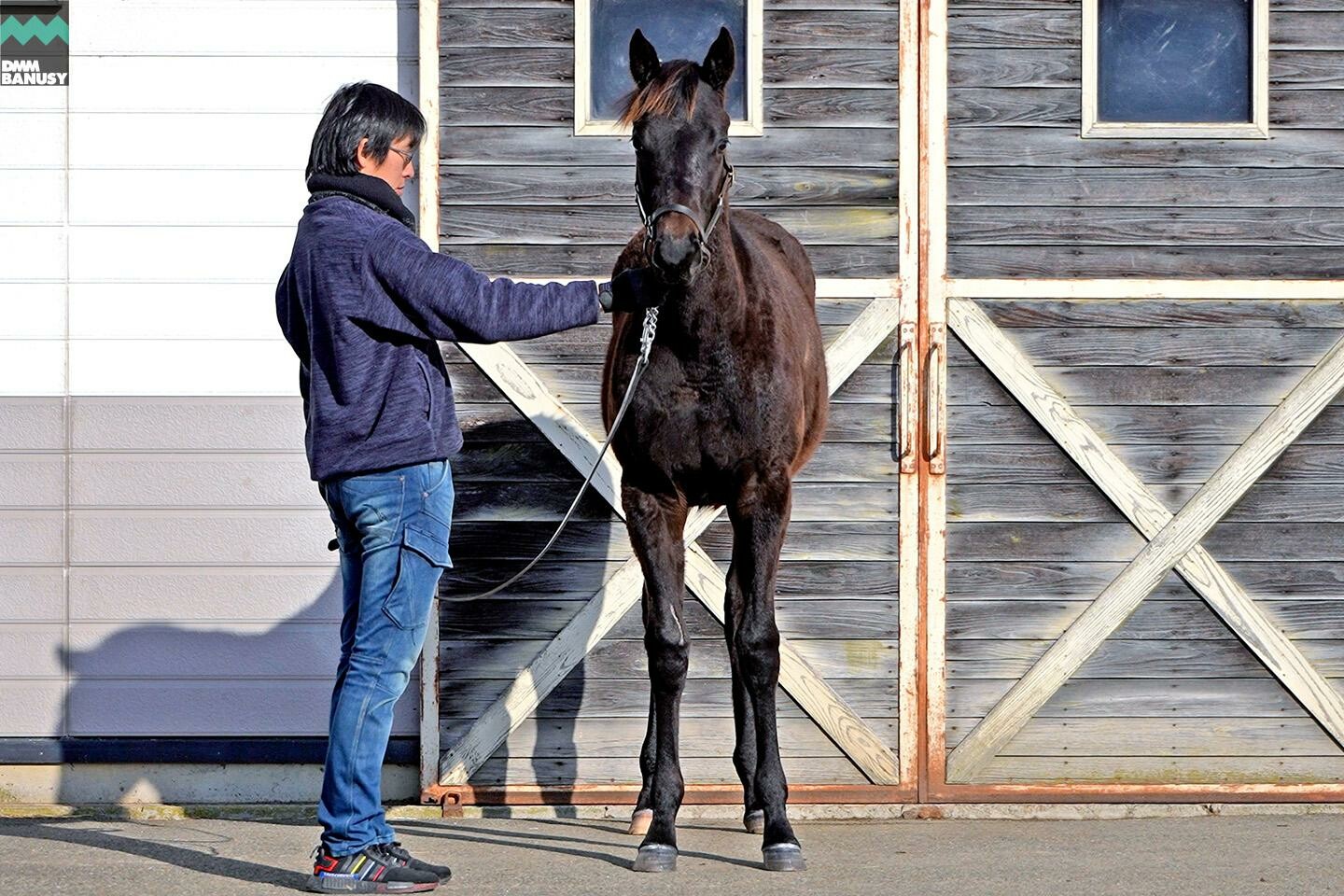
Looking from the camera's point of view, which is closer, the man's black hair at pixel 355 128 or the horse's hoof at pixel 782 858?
the man's black hair at pixel 355 128

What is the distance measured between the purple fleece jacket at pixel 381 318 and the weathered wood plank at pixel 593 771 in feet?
6.65

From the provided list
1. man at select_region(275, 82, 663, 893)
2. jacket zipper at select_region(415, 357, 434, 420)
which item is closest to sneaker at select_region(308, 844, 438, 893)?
man at select_region(275, 82, 663, 893)

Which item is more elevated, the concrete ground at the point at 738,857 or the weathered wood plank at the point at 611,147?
the weathered wood plank at the point at 611,147

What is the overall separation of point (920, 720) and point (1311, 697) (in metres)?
1.37

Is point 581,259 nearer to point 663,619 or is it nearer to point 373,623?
point 663,619

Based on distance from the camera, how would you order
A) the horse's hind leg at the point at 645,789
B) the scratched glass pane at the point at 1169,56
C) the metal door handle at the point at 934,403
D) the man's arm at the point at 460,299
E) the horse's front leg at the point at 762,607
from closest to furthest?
the man's arm at the point at 460,299 → the horse's front leg at the point at 762,607 → the horse's hind leg at the point at 645,789 → the metal door handle at the point at 934,403 → the scratched glass pane at the point at 1169,56

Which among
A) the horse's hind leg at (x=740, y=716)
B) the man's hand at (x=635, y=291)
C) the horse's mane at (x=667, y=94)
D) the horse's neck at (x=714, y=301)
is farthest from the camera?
the horse's hind leg at (x=740, y=716)

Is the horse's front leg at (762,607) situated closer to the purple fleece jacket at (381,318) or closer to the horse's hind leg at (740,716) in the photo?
the horse's hind leg at (740,716)

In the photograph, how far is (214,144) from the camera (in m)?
5.73

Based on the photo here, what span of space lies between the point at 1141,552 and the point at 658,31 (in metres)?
2.51

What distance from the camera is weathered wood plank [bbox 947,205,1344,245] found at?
5676mm

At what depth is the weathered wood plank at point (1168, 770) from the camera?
18.5 ft

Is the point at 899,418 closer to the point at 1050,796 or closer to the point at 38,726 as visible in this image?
the point at 1050,796

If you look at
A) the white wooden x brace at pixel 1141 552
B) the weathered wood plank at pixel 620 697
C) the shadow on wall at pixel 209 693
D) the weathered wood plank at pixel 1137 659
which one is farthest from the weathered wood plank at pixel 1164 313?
the shadow on wall at pixel 209 693
